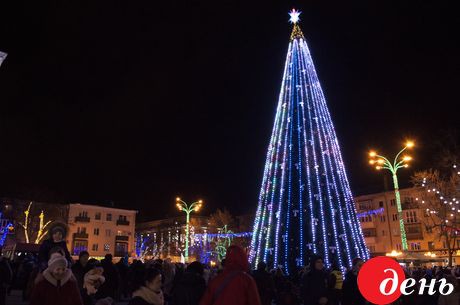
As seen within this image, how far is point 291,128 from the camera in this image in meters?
21.0

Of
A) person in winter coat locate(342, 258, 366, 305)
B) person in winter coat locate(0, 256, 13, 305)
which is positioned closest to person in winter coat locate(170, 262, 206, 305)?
person in winter coat locate(342, 258, 366, 305)

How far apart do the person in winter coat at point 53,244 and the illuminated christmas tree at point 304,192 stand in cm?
1385

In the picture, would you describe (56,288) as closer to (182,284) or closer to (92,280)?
(92,280)

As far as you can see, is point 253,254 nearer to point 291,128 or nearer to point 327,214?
point 327,214

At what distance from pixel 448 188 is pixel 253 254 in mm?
Answer: 18174

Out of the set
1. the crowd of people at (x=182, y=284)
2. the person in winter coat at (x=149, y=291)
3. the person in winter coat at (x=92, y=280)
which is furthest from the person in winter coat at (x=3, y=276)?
the person in winter coat at (x=149, y=291)

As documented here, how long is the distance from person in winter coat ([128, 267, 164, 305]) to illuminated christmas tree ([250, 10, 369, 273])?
618 inches

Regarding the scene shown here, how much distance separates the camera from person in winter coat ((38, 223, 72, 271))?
717 cm

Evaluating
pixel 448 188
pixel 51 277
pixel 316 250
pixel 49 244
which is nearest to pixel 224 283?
pixel 51 277

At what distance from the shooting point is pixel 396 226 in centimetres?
5525

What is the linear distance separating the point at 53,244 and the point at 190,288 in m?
2.73

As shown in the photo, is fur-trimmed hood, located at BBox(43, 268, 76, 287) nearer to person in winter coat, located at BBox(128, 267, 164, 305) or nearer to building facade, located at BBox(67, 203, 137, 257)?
person in winter coat, located at BBox(128, 267, 164, 305)

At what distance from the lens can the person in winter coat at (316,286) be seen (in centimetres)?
787

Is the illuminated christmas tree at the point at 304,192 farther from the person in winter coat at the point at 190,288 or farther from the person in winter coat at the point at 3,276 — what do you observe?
the person in winter coat at the point at 190,288
